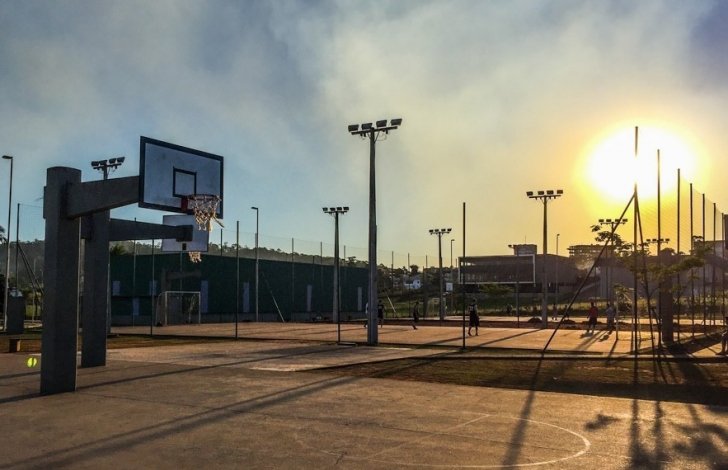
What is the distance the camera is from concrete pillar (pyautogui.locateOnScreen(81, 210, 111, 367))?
61.1 feet

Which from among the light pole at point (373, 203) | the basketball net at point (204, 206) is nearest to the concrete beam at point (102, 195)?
the basketball net at point (204, 206)

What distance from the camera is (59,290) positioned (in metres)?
13.7

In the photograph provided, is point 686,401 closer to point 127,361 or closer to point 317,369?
point 317,369

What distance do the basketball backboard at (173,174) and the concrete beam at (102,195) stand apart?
21cm

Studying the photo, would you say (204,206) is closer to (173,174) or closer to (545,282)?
(173,174)

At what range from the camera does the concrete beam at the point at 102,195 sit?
13500 millimetres

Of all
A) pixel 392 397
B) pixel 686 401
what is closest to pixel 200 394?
pixel 392 397

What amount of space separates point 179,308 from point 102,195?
130 feet

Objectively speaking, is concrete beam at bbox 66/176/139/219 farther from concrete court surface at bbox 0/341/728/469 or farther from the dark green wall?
the dark green wall

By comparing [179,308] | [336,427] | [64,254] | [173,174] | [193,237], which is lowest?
[179,308]

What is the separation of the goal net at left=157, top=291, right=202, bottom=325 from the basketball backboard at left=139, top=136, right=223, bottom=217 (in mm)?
34138

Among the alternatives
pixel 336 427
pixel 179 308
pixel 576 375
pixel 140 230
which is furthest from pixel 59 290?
pixel 179 308

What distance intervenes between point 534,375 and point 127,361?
12.0m

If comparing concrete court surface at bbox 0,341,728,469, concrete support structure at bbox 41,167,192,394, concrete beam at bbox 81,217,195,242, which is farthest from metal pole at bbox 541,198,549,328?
concrete support structure at bbox 41,167,192,394
